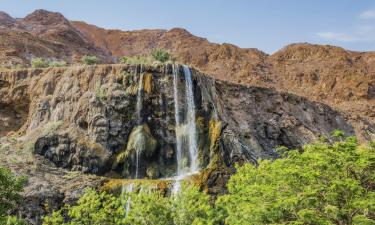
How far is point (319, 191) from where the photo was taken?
13.3 m

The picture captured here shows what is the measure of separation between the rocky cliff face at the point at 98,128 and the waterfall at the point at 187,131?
0.75 ft

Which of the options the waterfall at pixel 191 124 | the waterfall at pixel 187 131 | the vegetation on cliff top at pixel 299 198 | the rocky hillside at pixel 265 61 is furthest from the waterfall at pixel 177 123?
the rocky hillside at pixel 265 61

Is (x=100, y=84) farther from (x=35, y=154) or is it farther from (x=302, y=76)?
(x=302, y=76)

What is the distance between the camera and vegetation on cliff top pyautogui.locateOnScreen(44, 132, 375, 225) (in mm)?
12656

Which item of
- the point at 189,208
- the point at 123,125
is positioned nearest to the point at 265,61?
the point at 123,125

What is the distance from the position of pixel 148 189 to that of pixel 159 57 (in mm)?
19657

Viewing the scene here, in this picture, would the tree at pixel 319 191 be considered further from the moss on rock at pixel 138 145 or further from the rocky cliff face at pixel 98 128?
the moss on rock at pixel 138 145

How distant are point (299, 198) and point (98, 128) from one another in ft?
61.3

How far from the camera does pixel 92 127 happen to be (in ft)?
98.0

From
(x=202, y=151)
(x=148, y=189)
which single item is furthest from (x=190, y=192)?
(x=202, y=151)

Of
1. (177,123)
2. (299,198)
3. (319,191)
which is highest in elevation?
(177,123)

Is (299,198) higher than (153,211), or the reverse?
(299,198)

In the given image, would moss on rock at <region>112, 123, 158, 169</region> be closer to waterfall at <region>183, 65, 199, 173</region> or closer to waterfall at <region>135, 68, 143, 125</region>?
waterfall at <region>135, 68, 143, 125</region>

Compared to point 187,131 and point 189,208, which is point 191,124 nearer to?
point 187,131
